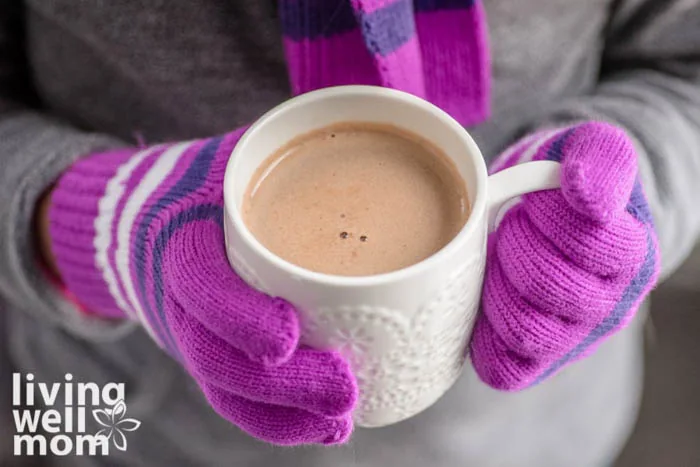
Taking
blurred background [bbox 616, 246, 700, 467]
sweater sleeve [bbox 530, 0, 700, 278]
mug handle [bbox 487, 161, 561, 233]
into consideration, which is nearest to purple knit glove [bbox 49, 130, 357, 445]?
mug handle [bbox 487, 161, 561, 233]

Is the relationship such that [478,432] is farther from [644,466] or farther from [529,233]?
[644,466]

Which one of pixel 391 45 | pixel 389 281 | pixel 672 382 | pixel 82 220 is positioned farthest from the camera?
pixel 672 382

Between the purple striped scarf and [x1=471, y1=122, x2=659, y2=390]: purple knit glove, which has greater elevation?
the purple striped scarf

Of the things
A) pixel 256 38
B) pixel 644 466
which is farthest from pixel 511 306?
pixel 644 466

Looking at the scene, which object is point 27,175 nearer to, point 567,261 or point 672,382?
point 567,261

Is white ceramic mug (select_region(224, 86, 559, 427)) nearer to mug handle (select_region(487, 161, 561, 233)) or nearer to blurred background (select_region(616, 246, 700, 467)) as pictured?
mug handle (select_region(487, 161, 561, 233))

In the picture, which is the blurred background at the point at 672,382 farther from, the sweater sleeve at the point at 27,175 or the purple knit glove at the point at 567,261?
the sweater sleeve at the point at 27,175

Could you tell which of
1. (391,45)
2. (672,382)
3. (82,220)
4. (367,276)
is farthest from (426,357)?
(672,382)
